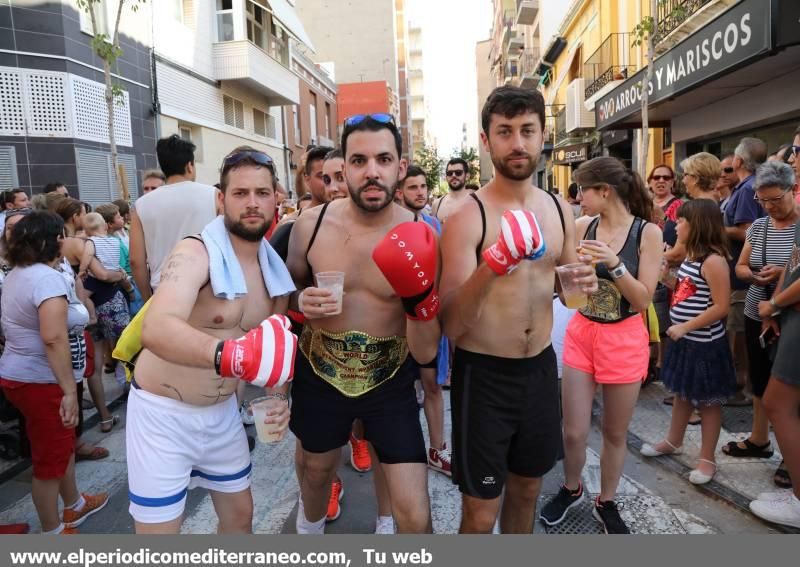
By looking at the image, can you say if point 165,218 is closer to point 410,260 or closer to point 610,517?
point 410,260

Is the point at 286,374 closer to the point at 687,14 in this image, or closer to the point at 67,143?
the point at 67,143

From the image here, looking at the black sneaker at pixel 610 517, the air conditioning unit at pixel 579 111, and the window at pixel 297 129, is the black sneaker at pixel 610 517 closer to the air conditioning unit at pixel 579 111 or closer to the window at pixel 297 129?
the air conditioning unit at pixel 579 111

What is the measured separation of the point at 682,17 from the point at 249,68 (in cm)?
1162

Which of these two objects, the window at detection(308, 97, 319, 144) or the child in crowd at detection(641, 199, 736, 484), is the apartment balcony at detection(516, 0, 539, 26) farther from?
the child in crowd at detection(641, 199, 736, 484)

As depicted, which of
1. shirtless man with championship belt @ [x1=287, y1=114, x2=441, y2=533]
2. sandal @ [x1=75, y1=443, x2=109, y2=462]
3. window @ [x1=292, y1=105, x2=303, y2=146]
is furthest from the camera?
window @ [x1=292, y1=105, x2=303, y2=146]

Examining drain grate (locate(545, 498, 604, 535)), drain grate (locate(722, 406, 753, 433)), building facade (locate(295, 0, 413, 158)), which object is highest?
building facade (locate(295, 0, 413, 158))

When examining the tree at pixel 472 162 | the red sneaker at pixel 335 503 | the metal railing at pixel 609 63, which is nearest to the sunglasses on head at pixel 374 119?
the red sneaker at pixel 335 503

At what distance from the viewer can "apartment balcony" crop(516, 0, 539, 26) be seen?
30234 millimetres

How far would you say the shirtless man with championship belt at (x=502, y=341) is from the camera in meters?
2.35

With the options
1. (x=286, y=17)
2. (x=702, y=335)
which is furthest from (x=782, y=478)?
(x=286, y=17)

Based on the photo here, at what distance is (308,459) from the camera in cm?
265

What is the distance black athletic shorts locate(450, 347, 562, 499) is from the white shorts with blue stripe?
1011 mm

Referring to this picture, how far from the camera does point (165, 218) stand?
3.69m

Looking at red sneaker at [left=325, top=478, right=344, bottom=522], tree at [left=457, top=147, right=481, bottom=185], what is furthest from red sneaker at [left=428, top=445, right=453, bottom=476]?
tree at [left=457, top=147, right=481, bottom=185]
